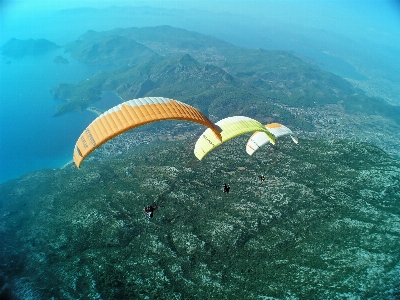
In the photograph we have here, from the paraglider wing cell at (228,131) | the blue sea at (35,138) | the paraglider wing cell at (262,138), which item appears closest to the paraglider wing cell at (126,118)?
the paraglider wing cell at (228,131)

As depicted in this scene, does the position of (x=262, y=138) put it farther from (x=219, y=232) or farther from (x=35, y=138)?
(x=35, y=138)

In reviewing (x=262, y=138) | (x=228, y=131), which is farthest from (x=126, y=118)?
(x=262, y=138)

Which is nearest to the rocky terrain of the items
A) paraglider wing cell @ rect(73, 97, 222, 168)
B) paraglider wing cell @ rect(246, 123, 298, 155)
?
paraglider wing cell @ rect(246, 123, 298, 155)

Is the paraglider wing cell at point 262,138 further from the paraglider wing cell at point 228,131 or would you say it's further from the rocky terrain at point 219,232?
the rocky terrain at point 219,232

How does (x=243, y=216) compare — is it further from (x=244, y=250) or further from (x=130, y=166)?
(x=130, y=166)

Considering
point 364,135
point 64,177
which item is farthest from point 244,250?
point 364,135
